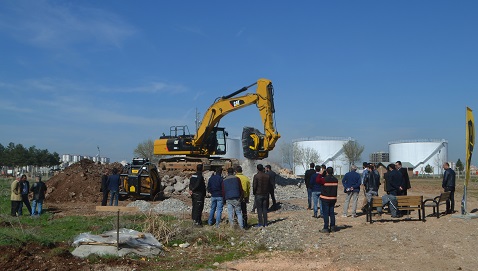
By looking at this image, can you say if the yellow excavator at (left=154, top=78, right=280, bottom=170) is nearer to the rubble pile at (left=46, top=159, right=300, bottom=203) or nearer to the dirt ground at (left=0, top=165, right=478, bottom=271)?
the rubble pile at (left=46, top=159, right=300, bottom=203)

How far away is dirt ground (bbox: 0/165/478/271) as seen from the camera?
922cm

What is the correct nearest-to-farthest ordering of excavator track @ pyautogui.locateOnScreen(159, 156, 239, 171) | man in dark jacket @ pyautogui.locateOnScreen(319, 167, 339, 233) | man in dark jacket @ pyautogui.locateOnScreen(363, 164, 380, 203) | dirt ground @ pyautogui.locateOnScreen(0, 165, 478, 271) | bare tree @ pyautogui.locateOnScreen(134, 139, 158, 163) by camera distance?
dirt ground @ pyautogui.locateOnScreen(0, 165, 478, 271) < man in dark jacket @ pyautogui.locateOnScreen(319, 167, 339, 233) < man in dark jacket @ pyautogui.locateOnScreen(363, 164, 380, 203) < excavator track @ pyautogui.locateOnScreen(159, 156, 239, 171) < bare tree @ pyautogui.locateOnScreen(134, 139, 158, 163)

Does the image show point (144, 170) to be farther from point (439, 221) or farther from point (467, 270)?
point (467, 270)

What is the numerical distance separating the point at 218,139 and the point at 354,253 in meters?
22.2

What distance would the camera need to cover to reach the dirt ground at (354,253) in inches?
363

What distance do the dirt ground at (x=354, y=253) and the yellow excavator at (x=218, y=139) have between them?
13244 millimetres

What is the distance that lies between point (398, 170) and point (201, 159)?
1672 cm

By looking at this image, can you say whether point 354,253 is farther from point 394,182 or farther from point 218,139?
point 218,139

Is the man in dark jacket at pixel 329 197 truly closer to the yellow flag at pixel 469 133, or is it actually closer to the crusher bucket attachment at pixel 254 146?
the yellow flag at pixel 469 133

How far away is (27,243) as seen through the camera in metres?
10.6

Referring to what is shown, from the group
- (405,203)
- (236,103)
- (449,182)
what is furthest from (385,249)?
(236,103)

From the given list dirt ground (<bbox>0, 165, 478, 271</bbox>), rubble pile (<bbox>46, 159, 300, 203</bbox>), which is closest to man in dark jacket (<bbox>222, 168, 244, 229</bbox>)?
dirt ground (<bbox>0, 165, 478, 271</bbox>)

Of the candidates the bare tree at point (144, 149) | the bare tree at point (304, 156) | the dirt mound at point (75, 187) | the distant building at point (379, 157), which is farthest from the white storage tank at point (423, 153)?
the dirt mound at point (75, 187)

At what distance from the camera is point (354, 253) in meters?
10.3
